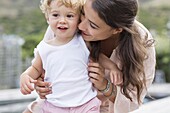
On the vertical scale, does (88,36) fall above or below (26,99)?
above

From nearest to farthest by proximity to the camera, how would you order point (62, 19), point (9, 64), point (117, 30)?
point (62, 19) < point (117, 30) < point (9, 64)

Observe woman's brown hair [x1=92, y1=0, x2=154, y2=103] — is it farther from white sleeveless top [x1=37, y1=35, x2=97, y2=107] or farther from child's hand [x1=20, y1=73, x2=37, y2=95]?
child's hand [x1=20, y1=73, x2=37, y2=95]

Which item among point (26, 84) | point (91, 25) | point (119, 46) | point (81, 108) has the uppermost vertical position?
point (91, 25)

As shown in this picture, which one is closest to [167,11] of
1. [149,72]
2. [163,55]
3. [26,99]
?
[163,55]

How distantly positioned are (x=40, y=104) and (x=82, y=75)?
30 centimetres

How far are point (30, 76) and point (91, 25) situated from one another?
0.39m

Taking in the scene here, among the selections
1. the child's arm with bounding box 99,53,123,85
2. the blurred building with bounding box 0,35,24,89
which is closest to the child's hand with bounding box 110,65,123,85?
the child's arm with bounding box 99,53,123,85

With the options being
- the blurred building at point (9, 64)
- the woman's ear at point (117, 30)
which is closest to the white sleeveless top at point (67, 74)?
the woman's ear at point (117, 30)

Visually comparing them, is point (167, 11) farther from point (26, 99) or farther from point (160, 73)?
point (26, 99)

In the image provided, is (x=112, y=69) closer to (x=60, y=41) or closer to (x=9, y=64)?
(x=60, y=41)

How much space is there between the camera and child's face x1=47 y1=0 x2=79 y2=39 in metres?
2.42

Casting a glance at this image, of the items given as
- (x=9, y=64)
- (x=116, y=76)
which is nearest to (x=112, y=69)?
(x=116, y=76)

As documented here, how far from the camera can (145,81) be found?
8.77 ft

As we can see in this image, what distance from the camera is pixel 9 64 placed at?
11.6 metres
